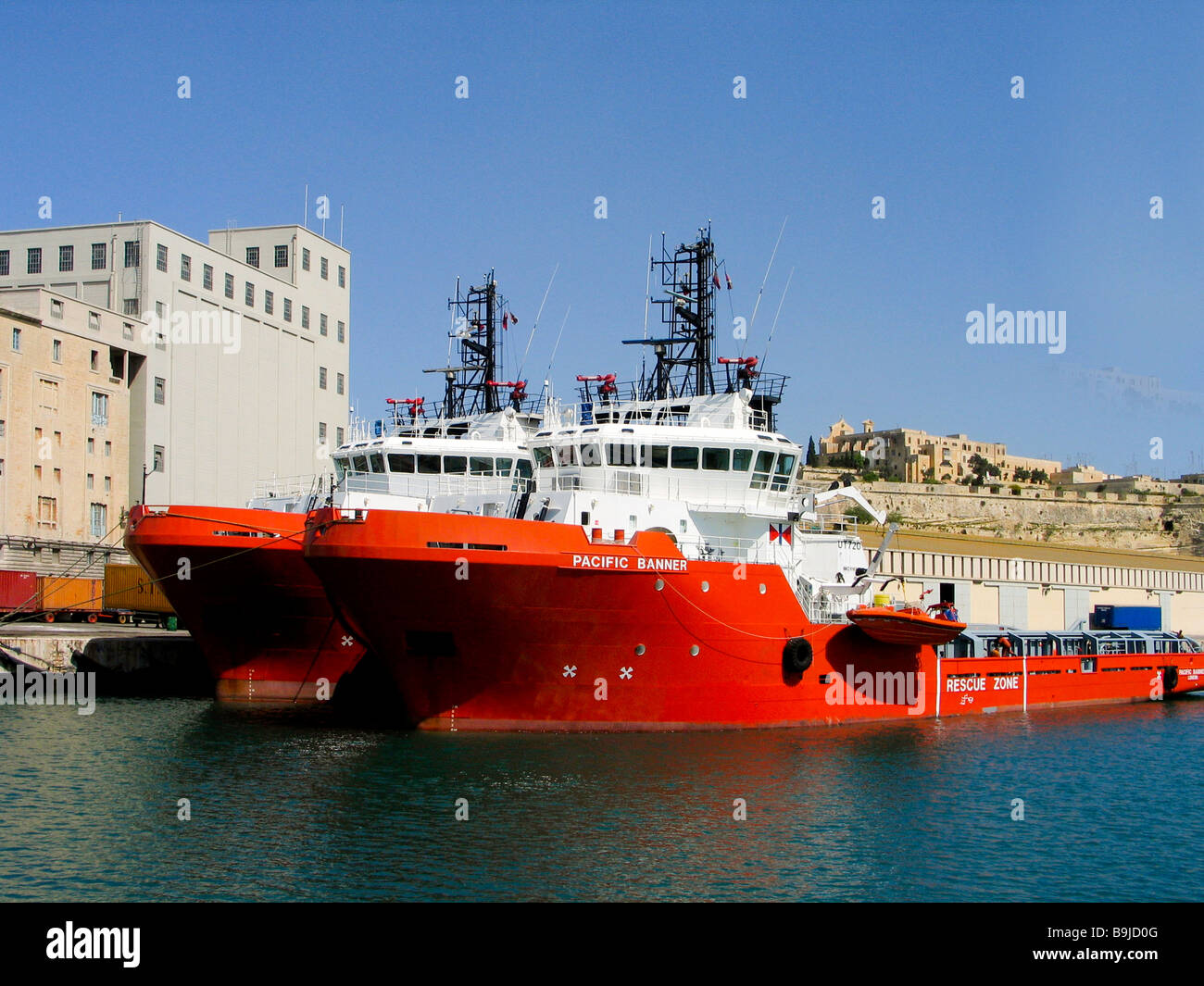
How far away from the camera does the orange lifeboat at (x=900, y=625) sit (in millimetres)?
27766

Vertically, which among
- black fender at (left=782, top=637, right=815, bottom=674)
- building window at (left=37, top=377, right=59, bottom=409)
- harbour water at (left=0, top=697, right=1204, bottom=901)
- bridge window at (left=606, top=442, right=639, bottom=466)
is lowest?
harbour water at (left=0, top=697, right=1204, bottom=901)

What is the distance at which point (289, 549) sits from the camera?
29.1 m

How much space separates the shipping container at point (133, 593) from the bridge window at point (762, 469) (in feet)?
76.5

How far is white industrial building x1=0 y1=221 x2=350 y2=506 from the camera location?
49.0 metres

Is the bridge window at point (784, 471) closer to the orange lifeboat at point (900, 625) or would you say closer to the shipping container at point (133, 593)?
the orange lifeboat at point (900, 625)

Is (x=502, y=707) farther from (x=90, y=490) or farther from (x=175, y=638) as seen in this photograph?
(x=90, y=490)

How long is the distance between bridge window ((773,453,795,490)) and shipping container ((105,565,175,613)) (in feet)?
77.2

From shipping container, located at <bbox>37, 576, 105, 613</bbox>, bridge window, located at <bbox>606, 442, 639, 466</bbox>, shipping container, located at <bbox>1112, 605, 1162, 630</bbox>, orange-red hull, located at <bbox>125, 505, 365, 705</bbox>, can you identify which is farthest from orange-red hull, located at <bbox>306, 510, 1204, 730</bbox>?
shipping container, located at <bbox>1112, 605, 1162, 630</bbox>

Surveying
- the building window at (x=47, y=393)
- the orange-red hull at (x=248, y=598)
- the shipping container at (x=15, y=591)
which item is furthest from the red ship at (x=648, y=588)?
the building window at (x=47, y=393)

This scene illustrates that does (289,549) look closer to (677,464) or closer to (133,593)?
(677,464)

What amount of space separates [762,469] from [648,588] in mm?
5875

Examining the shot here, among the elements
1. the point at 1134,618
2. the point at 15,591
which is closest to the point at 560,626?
the point at 15,591

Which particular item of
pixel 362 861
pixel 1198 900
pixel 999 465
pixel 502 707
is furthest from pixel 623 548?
pixel 999 465

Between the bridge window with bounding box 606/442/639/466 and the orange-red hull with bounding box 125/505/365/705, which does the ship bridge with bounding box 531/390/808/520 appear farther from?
the orange-red hull with bounding box 125/505/365/705
